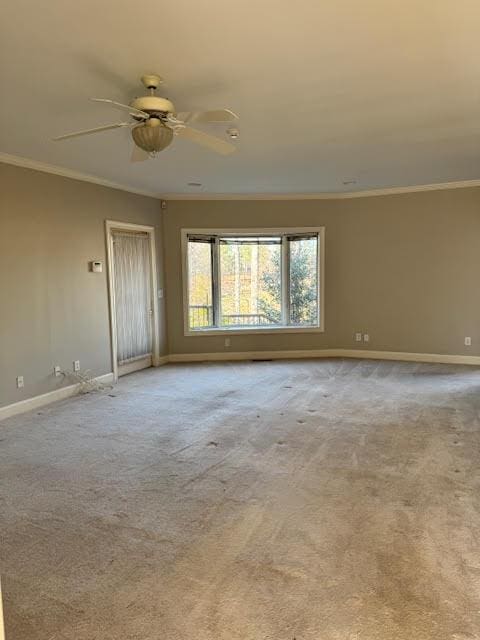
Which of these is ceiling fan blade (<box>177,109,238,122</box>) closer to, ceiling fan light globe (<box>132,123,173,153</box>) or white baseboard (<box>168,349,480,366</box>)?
ceiling fan light globe (<box>132,123,173,153</box>)

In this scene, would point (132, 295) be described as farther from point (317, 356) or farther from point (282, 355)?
point (317, 356)

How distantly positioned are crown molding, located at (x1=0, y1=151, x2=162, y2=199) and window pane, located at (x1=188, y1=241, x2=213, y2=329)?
123 cm

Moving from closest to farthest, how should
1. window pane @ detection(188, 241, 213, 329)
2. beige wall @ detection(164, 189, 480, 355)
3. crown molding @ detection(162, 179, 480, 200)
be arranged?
beige wall @ detection(164, 189, 480, 355) → crown molding @ detection(162, 179, 480, 200) → window pane @ detection(188, 241, 213, 329)

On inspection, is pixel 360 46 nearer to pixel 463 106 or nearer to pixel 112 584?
pixel 463 106

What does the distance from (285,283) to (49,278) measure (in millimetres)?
3705

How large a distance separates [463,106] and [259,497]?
317cm

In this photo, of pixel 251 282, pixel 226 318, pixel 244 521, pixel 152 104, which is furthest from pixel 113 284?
pixel 244 521

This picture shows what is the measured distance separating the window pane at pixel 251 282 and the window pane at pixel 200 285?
21 centimetres

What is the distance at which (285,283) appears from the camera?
24.5 ft

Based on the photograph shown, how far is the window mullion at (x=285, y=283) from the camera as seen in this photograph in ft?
24.3

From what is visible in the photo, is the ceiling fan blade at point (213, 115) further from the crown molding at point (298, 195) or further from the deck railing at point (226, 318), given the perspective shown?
the deck railing at point (226, 318)

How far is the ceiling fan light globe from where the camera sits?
2.76 metres

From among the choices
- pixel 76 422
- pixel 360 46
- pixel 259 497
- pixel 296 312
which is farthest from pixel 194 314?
pixel 360 46

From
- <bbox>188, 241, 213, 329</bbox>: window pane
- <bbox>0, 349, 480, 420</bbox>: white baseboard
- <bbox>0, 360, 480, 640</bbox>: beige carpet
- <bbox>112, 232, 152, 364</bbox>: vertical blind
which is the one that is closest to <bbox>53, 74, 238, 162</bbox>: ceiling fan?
<bbox>0, 360, 480, 640</bbox>: beige carpet
